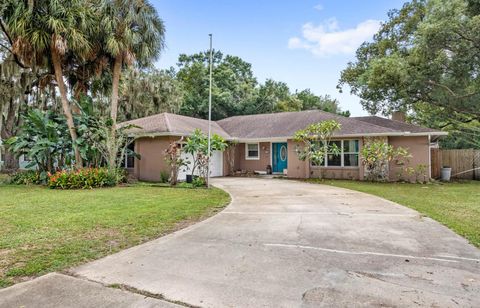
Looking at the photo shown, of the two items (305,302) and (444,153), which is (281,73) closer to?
(444,153)

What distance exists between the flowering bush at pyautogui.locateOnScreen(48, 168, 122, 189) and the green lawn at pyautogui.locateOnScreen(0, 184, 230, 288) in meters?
1.52

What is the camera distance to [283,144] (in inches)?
741

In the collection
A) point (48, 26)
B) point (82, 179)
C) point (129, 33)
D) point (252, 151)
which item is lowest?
point (82, 179)

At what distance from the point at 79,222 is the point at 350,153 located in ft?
44.5

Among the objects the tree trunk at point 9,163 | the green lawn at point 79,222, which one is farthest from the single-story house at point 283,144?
the tree trunk at point 9,163

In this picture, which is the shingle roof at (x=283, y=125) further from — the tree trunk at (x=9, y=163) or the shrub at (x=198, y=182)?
the tree trunk at (x=9, y=163)

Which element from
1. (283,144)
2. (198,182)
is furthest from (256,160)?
(198,182)

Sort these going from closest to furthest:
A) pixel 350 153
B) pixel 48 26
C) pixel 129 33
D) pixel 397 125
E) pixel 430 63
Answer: pixel 48 26 < pixel 129 33 < pixel 430 63 < pixel 397 125 < pixel 350 153

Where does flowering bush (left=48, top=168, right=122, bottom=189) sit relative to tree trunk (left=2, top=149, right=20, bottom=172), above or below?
below

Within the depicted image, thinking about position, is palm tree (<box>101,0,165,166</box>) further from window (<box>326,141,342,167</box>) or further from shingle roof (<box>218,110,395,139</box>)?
window (<box>326,141,342,167</box>)

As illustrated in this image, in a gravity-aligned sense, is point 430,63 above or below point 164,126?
above

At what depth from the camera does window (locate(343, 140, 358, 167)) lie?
1609cm

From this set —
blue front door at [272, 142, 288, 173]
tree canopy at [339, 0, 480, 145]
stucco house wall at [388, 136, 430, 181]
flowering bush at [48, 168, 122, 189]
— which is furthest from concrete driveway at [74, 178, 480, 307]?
blue front door at [272, 142, 288, 173]

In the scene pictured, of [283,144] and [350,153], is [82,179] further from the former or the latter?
[350,153]
